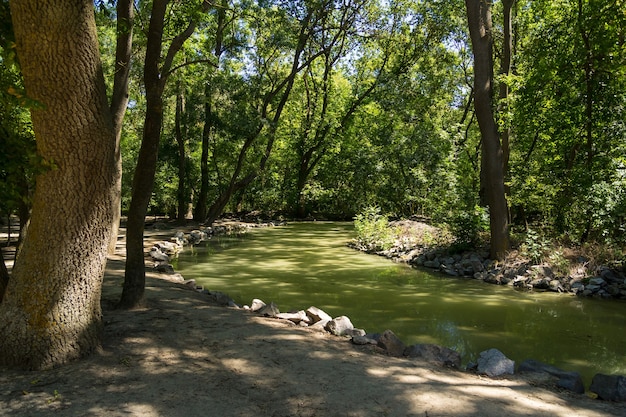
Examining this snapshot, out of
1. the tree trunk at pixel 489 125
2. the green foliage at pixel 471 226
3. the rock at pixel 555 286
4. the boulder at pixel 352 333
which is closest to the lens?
the boulder at pixel 352 333

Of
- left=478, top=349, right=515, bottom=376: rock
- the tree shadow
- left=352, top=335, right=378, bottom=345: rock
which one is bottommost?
left=478, top=349, right=515, bottom=376: rock

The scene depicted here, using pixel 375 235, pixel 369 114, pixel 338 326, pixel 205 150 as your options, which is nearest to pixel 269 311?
pixel 338 326

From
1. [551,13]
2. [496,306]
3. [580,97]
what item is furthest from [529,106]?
[496,306]

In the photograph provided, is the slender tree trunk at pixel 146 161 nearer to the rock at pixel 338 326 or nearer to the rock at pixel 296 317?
the rock at pixel 296 317

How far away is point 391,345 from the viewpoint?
172 inches

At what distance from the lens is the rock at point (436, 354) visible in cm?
412

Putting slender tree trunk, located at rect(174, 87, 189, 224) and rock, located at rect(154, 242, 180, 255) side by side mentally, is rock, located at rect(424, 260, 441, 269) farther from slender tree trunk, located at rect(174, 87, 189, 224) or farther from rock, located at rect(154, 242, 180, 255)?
slender tree trunk, located at rect(174, 87, 189, 224)

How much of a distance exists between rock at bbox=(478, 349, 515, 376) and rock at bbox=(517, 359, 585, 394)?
0.10 metres

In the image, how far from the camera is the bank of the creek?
5.17 meters

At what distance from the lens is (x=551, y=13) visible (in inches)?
452

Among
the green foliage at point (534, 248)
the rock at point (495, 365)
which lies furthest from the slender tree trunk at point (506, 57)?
the rock at point (495, 365)

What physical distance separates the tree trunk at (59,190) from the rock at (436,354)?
2.93m

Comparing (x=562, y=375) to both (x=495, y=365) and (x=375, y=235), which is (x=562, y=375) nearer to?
(x=495, y=365)

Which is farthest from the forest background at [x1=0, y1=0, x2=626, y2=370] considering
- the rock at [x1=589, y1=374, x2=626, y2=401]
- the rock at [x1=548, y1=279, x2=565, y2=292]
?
the rock at [x1=589, y1=374, x2=626, y2=401]
